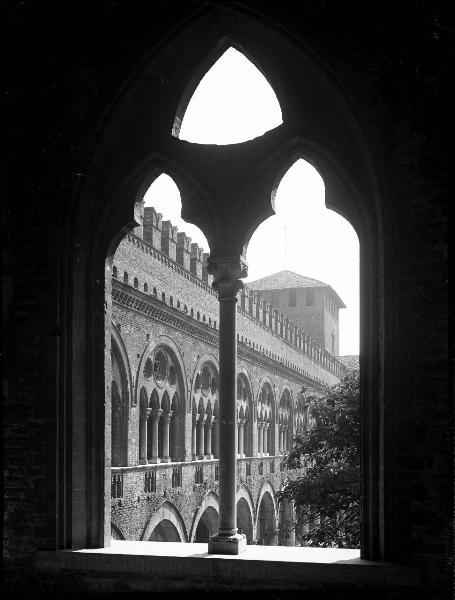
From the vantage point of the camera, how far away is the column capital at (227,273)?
202 inches

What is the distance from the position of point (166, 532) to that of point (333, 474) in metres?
6.38

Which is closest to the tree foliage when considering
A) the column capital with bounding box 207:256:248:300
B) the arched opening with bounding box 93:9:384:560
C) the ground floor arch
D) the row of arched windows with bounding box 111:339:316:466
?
the row of arched windows with bounding box 111:339:316:466

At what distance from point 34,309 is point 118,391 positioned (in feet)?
41.3

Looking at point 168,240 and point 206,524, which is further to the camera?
point 206,524

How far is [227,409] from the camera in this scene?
502cm

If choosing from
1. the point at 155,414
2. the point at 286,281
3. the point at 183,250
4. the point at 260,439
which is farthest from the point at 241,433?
the point at 286,281

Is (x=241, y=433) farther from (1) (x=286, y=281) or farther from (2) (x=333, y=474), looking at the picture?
(1) (x=286, y=281)

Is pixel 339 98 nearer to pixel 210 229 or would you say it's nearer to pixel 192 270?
pixel 210 229

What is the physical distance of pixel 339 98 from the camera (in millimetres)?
4875

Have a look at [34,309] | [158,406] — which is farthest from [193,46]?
[158,406]

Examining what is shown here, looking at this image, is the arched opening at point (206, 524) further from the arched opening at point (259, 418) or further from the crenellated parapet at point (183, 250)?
the crenellated parapet at point (183, 250)

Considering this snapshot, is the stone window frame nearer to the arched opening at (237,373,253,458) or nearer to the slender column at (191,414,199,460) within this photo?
the slender column at (191,414,199,460)

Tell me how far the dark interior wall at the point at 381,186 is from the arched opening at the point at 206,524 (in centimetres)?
1825

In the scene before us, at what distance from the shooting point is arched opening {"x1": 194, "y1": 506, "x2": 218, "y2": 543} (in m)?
22.8
